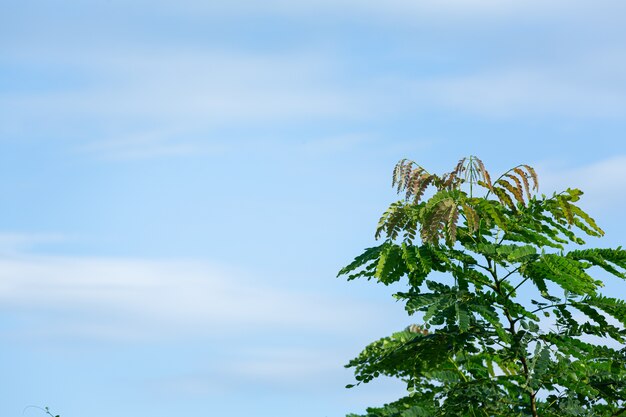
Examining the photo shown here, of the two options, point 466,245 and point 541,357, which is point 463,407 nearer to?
point 541,357

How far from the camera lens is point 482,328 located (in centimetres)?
897

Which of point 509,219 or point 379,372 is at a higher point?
point 509,219

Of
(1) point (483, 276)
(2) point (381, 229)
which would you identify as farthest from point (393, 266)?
(1) point (483, 276)

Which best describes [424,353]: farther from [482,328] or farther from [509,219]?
[509,219]

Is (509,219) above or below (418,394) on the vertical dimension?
above

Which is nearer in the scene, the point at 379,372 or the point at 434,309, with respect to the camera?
the point at 434,309

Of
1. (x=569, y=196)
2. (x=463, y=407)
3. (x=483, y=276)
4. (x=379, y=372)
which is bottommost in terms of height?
(x=463, y=407)

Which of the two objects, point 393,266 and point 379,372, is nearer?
point 393,266

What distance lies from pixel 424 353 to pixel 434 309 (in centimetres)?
93

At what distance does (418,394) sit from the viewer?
931 centimetres

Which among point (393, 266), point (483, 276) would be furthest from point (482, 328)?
point (393, 266)

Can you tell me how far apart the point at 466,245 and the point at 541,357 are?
1.33 m

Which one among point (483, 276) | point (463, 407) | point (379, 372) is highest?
point (483, 276)

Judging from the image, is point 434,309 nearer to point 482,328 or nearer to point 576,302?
point 482,328
